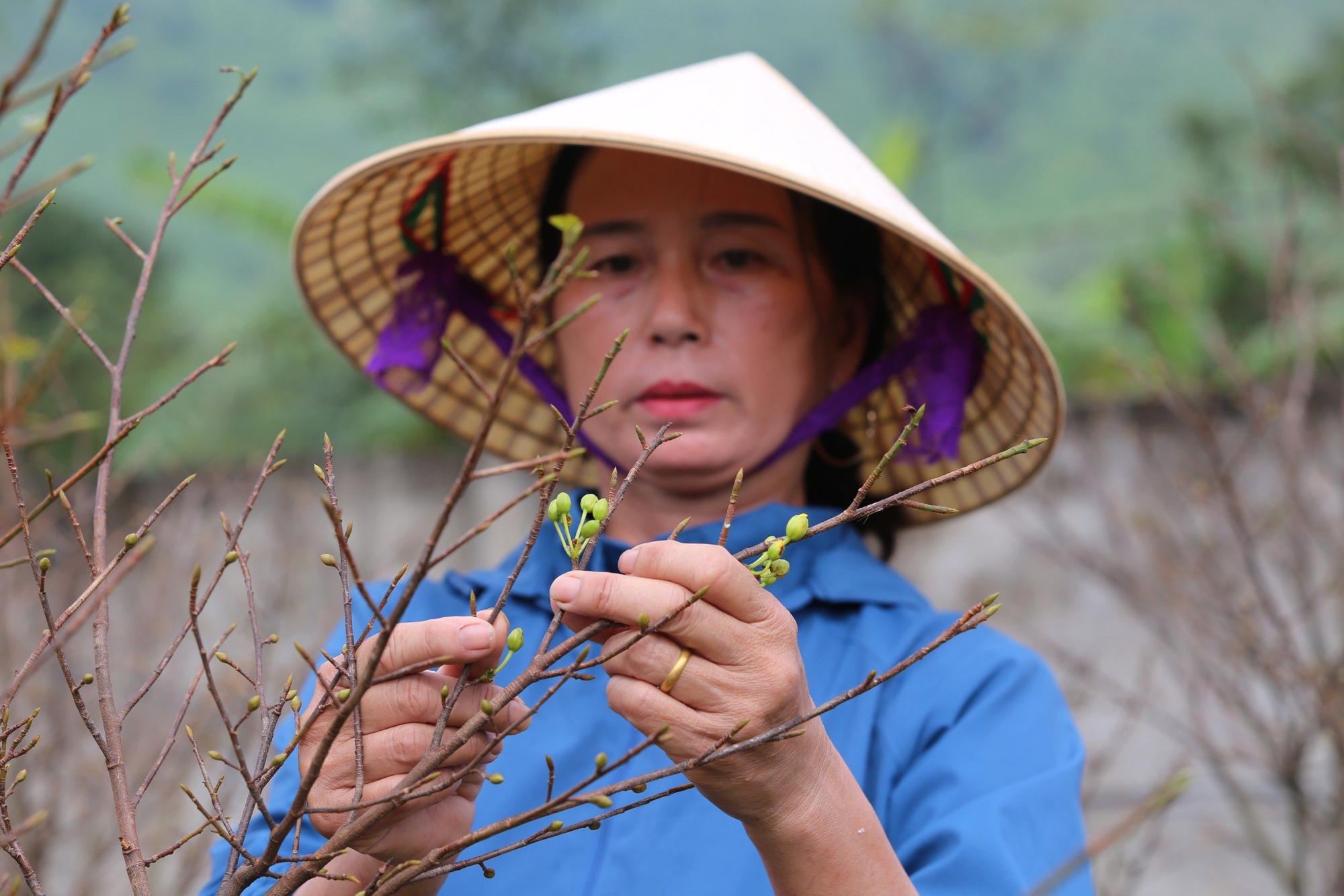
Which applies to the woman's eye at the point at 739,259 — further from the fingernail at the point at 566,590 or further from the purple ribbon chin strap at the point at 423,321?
the fingernail at the point at 566,590

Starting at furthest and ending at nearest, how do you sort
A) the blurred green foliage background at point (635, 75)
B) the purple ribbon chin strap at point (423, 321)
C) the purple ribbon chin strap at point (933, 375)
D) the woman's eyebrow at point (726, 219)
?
the blurred green foliage background at point (635, 75)
the purple ribbon chin strap at point (423, 321)
the purple ribbon chin strap at point (933, 375)
the woman's eyebrow at point (726, 219)

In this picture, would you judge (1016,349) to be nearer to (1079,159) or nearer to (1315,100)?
(1315,100)

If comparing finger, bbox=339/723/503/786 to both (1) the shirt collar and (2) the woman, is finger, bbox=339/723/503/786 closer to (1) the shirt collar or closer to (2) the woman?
(2) the woman

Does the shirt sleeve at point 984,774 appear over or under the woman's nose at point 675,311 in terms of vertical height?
under

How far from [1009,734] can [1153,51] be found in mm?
10133

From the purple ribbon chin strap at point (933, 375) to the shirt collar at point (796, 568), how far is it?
135 millimetres

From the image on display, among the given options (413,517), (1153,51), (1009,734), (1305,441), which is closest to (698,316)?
(1009,734)

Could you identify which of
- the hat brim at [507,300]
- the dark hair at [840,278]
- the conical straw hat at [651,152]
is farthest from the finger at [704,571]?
the dark hair at [840,278]

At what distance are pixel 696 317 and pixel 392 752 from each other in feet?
2.19

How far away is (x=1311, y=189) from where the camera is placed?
5.57 metres

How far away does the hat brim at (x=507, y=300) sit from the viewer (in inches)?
52.2

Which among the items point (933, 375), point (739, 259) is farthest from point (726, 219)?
point (933, 375)

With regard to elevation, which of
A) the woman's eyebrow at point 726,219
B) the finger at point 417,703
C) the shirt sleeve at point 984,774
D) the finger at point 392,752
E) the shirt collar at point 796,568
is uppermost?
the woman's eyebrow at point 726,219

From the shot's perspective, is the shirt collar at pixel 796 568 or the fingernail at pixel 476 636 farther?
→ the shirt collar at pixel 796 568
